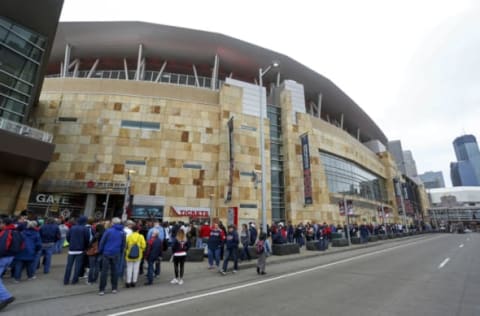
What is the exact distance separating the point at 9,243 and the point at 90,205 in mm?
→ 18804

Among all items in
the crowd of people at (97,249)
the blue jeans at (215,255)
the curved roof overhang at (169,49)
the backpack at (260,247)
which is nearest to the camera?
the crowd of people at (97,249)

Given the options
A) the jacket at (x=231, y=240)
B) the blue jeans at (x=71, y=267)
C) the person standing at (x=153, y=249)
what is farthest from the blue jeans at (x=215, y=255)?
the blue jeans at (x=71, y=267)

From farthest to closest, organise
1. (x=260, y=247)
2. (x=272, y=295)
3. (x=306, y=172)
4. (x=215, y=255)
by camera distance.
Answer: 1. (x=306, y=172)
2. (x=215, y=255)
3. (x=260, y=247)
4. (x=272, y=295)

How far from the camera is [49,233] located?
27.4ft

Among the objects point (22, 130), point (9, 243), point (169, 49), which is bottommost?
point (9, 243)

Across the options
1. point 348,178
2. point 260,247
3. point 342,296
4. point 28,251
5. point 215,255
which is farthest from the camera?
point 348,178

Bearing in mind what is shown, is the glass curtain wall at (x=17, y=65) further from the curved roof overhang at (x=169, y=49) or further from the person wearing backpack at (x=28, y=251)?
the person wearing backpack at (x=28, y=251)

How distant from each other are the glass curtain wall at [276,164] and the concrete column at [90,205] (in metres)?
18.9

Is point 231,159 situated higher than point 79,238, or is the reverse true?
point 231,159

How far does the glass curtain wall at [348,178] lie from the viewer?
113ft

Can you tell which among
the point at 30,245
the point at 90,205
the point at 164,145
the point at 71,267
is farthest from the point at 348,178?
the point at 30,245

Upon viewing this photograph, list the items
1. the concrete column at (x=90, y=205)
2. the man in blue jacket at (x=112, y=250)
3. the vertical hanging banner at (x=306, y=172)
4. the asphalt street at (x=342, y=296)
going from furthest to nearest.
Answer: the vertical hanging banner at (x=306, y=172) < the concrete column at (x=90, y=205) < the man in blue jacket at (x=112, y=250) < the asphalt street at (x=342, y=296)

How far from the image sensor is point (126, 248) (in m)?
7.16

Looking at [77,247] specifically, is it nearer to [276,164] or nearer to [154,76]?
[276,164]
